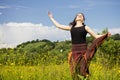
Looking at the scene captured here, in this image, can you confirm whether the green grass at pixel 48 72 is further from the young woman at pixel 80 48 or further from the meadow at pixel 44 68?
the young woman at pixel 80 48

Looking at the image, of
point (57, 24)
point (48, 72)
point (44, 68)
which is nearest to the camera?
point (48, 72)

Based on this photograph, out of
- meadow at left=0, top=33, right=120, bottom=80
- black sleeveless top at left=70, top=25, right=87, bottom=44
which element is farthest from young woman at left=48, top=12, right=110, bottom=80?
meadow at left=0, top=33, right=120, bottom=80

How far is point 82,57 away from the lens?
7.71m

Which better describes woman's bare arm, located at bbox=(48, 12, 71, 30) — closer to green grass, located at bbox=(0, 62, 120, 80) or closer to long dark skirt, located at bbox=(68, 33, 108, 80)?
long dark skirt, located at bbox=(68, 33, 108, 80)

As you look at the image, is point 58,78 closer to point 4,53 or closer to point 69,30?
point 69,30

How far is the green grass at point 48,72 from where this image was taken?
6.93 metres

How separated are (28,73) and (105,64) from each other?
1667 mm

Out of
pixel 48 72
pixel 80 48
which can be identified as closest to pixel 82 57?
pixel 80 48

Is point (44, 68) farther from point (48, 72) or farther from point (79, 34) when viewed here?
point (79, 34)

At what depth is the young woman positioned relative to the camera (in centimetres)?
763

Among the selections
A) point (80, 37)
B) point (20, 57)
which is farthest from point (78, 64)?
point (20, 57)

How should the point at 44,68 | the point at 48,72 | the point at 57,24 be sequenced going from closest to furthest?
the point at 48,72, the point at 44,68, the point at 57,24

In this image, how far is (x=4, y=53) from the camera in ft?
28.3

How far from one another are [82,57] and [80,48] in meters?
0.19
